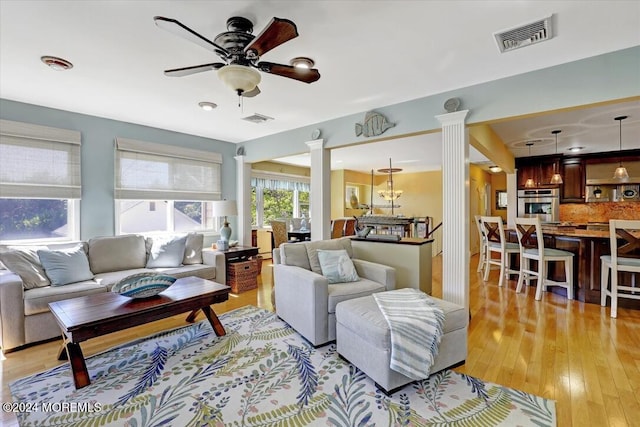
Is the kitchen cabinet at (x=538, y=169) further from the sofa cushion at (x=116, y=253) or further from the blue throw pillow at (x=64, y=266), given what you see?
the blue throw pillow at (x=64, y=266)

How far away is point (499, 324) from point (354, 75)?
2937 mm

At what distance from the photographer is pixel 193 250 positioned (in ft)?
14.5

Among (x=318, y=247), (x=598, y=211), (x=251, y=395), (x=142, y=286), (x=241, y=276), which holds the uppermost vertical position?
(x=598, y=211)

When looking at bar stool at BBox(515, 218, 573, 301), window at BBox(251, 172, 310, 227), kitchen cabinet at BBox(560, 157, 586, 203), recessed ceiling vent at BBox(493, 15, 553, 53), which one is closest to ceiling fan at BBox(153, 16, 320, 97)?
recessed ceiling vent at BBox(493, 15, 553, 53)

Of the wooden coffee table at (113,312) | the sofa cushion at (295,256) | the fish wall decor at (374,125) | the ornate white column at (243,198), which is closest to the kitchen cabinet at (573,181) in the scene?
the fish wall decor at (374,125)

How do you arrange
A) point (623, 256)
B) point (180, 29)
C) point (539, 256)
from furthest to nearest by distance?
point (539, 256), point (623, 256), point (180, 29)

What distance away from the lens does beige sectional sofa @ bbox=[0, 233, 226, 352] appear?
275 centimetres

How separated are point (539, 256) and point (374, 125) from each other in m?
2.85

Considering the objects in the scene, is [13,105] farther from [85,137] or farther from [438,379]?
[438,379]

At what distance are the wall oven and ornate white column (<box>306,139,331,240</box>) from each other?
5.40 meters

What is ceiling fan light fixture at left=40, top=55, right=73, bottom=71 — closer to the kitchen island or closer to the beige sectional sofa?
the beige sectional sofa

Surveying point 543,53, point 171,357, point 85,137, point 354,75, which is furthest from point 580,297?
point 85,137

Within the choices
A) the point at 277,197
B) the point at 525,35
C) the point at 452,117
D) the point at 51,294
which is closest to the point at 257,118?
the point at 452,117

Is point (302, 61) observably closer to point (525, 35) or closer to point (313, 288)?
point (525, 35)
